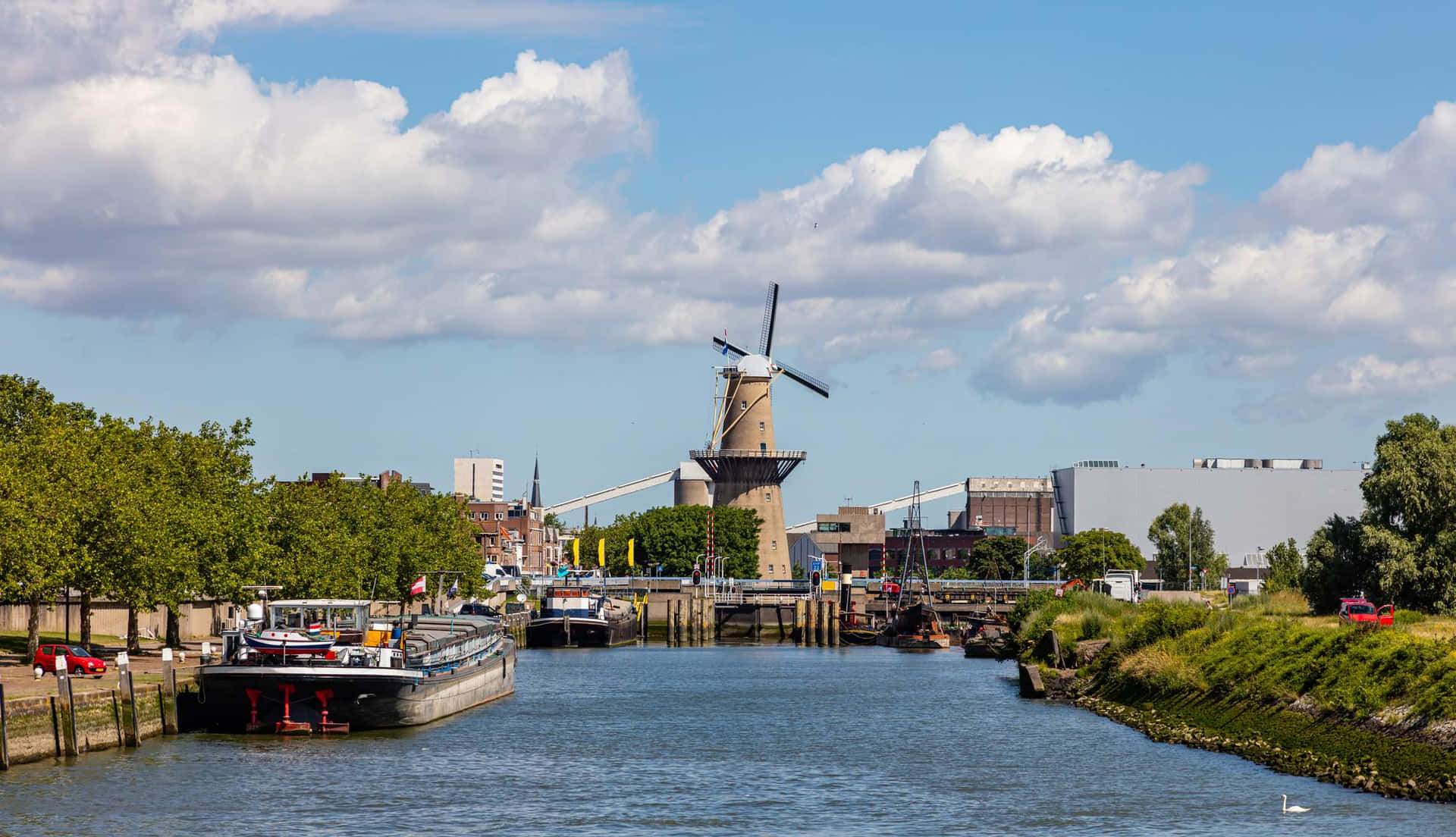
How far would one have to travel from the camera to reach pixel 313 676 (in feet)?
211

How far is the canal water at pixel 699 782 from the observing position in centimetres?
4603

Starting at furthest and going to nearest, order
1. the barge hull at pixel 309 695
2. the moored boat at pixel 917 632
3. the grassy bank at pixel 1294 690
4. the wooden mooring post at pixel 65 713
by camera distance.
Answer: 1. the moored boat at pixel 917 632
2. the barge hull at pixel 309 695
3. the wooden mooring post at pixel 65 713
4. the grassy bank at pixel 1294 690

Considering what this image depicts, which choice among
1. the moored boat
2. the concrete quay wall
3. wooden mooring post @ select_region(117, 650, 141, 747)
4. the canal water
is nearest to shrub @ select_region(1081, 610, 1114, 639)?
the canal water

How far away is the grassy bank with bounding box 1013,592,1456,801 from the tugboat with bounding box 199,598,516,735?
101 feet

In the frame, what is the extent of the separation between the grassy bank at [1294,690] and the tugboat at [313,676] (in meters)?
30.8

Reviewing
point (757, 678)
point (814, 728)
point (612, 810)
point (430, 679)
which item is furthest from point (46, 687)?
point (757, 678)

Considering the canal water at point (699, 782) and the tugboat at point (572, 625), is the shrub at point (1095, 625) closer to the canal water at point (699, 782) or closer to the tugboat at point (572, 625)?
the canal water at point (699, 782)

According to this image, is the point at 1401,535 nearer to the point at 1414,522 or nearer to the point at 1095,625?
the point at 1414,522

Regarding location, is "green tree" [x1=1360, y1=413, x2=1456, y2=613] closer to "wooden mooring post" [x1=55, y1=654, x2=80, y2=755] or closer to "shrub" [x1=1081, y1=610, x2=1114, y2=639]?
"shrub" [x1=1081, y1=610, x2=1114, y2=639]

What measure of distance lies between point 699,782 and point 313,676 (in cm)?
1736

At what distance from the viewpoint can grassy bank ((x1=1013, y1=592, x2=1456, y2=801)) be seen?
157 ft

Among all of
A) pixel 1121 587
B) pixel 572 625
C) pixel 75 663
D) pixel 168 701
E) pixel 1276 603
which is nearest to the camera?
pixel 168 701

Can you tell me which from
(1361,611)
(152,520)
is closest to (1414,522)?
(1361,611)

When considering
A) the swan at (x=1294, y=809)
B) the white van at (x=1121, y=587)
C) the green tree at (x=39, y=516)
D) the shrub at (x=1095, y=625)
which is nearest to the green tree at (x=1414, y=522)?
the shrub at (x=1095, y=625)
